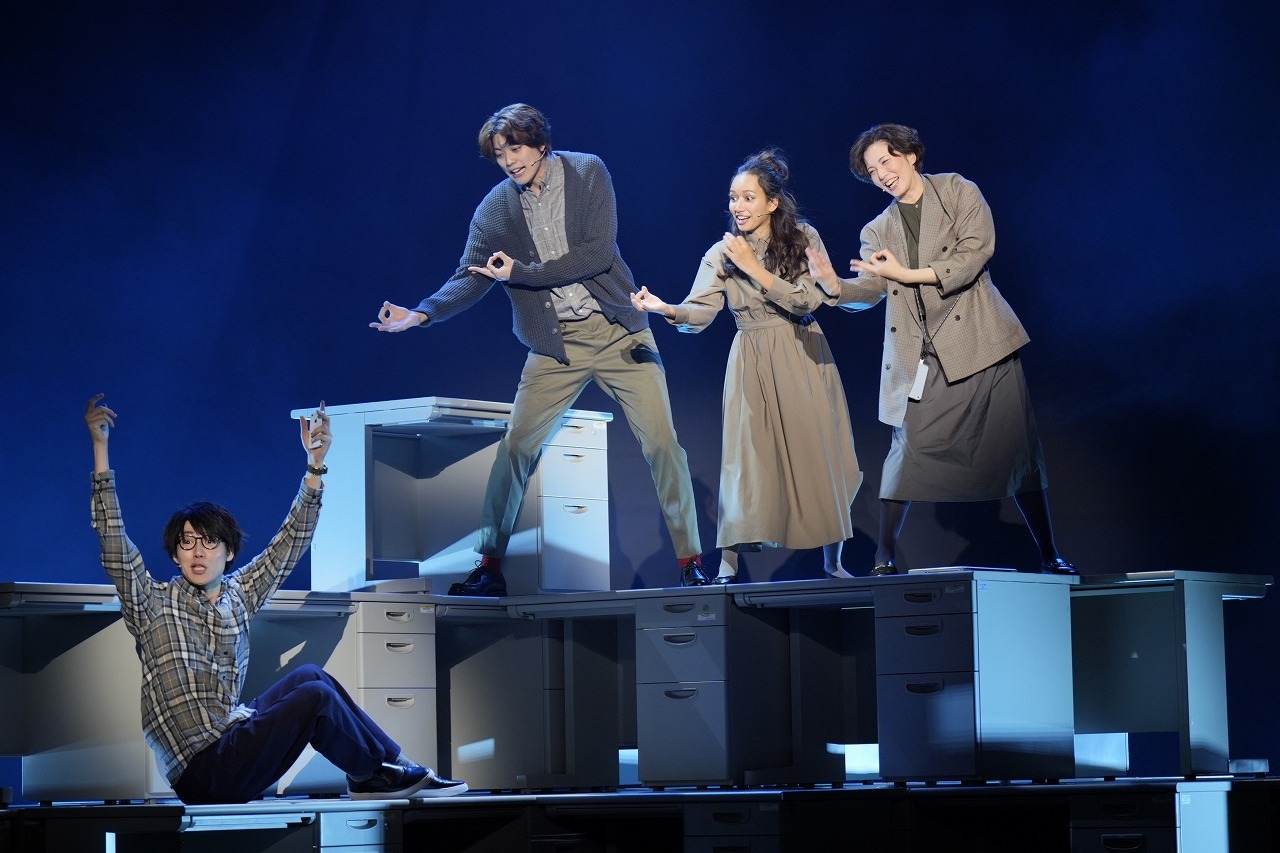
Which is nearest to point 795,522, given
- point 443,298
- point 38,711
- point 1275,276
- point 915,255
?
point 915,255

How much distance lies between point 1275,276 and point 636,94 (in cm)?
290

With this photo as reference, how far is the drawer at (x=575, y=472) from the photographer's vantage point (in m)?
6.35

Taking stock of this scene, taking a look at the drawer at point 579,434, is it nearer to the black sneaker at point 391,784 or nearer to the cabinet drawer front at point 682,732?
the cabinet drawer front at point 682,732

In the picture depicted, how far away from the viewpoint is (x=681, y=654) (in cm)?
570

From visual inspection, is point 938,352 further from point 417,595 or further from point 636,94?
point 636,94

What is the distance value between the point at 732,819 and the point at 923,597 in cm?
86

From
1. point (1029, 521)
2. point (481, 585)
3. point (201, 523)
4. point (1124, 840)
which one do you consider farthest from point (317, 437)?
point (1124, 840)

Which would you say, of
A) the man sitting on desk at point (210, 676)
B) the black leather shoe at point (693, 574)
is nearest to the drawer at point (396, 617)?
the man sitting on desk at point (210, 676)

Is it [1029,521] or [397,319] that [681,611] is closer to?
[1029,521]

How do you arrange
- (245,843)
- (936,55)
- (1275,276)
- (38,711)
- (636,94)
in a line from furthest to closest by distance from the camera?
(636,94) < (936,55) < (1275,276) < (38,711) < (245,843)

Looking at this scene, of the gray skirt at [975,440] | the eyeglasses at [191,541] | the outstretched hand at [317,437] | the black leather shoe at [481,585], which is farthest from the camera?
the black leather shoe at [481,585]

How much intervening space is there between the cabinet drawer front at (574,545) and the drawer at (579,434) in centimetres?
21

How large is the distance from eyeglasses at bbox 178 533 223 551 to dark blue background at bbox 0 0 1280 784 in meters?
2.90

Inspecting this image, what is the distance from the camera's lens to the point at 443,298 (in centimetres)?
625
